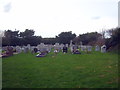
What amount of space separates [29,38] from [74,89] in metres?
37.3

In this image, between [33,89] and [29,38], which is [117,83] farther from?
[29,38]

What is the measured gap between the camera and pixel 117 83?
22.7 ft

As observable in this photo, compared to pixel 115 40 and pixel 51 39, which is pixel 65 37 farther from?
pixel 115 40

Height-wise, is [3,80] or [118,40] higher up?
[118,40]

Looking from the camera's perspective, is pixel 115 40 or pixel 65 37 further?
pixel 65 37

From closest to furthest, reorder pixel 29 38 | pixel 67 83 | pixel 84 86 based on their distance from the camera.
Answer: pixel 84 86, pixel 67 83, pixel 29 38

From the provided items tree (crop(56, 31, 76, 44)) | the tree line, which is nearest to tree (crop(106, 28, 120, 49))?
the tree line

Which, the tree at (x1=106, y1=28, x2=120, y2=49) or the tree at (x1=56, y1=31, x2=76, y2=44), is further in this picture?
the tree at (x1=56, y1=31, x2=76, y2=44)

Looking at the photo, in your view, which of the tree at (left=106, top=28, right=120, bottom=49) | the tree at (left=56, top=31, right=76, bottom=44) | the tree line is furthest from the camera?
the tree at (left=56, top=31, right=76, bottom=44)

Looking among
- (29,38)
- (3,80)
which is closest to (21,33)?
(29,38)

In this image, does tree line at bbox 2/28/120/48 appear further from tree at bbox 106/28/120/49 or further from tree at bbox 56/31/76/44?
tree at bbox 106/28/120/49

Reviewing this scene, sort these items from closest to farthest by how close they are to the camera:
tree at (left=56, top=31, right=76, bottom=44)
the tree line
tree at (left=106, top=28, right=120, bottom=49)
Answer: tree at (left=106, top=28, right=120, bottom=49) < the tree line < tree at (left=56, top=31, right=76, bottom=44)

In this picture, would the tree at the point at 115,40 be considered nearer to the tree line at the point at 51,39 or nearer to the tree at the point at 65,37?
the tree line at the point at 51,39

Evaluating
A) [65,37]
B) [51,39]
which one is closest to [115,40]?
[65,37]
